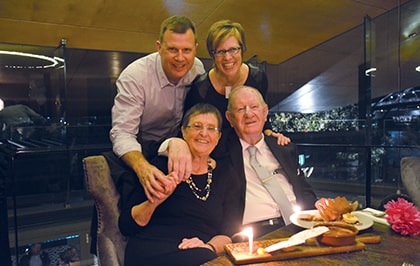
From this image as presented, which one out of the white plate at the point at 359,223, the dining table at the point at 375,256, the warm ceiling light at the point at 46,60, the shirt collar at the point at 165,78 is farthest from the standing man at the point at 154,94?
the warm ceiling light at the point at 46,60

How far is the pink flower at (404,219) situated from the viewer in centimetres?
121

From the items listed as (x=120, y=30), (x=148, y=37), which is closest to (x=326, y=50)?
(x=148, y=37)

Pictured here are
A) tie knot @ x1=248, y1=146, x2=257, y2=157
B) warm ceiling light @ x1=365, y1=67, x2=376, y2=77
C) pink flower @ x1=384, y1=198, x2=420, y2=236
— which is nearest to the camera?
pink flower @ x1=384, y1=198, x2=420, y2=236

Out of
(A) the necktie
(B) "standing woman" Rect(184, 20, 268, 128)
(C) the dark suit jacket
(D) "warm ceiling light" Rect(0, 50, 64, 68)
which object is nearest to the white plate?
(A) the necktie

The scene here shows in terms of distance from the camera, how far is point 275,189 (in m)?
1.79

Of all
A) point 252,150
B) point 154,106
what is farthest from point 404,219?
point 154,106

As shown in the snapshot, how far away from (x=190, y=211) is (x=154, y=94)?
736 millimetres

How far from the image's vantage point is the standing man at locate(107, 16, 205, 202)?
5.71ft

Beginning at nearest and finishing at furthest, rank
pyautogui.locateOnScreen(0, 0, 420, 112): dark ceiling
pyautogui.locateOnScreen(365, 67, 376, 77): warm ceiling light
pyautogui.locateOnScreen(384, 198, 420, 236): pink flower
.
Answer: pyautogui.locateOnScreen(384, 198, 420, 236): pink flower
pyautogui.locateOnScreen(0, 0, 420, 112): dark ceiling
pyautogui.locateOnScreen(365, 67, 376, 77): warm ceiling light

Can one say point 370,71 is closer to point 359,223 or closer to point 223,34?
point 223,34

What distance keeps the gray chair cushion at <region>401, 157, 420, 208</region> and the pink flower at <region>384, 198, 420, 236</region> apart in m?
0.67

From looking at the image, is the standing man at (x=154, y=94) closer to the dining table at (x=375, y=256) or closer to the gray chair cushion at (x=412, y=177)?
the dining table at (x=375, y=256)

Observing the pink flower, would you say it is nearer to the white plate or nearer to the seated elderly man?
the white plate

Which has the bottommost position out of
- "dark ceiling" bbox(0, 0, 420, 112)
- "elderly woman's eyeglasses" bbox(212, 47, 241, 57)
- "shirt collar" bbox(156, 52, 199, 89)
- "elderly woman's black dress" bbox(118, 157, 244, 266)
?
"elderly woman's black dress" bbox(118, 157, 244, 266)
